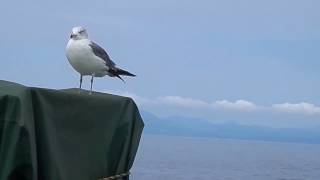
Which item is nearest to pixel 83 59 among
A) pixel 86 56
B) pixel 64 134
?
pixel 86 56

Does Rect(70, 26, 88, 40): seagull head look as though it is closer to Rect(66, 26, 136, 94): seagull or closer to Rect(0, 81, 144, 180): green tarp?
Rect(66, 26, 136, 94): seagull

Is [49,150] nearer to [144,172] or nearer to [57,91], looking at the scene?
[57,91]

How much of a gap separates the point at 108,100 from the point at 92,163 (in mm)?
342

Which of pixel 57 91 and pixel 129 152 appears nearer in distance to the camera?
pixel 57 91

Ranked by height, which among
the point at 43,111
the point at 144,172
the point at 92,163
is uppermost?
the point at 43,111

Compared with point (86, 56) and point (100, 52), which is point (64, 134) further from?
point (100, 52)

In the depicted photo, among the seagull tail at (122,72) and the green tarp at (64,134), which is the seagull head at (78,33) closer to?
the seagull tail at (122,72)

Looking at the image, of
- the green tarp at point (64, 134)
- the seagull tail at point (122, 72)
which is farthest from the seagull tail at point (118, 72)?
the green tarp at point (64, 134)

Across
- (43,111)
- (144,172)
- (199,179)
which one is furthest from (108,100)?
(144,172)

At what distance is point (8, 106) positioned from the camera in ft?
10.6

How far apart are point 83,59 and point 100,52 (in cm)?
16

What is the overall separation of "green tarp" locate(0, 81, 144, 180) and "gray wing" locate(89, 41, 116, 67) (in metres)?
0.96

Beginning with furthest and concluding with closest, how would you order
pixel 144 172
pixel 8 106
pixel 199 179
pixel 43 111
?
pixel 144 172 < pixel 199 179 < pixel 43 111 < pixel 8 106

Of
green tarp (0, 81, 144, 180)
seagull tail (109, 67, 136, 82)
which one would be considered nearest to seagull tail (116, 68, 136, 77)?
seagull tail (109, 67, 136, 82)
